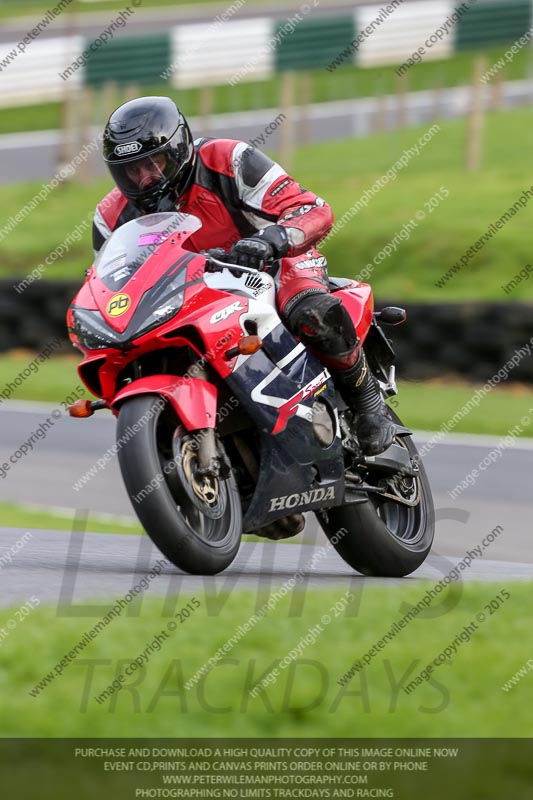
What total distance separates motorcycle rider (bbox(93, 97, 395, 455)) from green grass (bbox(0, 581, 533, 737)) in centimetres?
142

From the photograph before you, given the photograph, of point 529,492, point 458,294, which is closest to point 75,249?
point 458,294

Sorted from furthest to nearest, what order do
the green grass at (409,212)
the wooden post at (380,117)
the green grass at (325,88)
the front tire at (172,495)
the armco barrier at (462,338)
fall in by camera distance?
the green grass at (325,88), the wooden post at (380,117), the green grass at (409,212), the armco barrier at (462,338), the front tire at (172,495)

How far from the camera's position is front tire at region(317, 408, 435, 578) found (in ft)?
18.5

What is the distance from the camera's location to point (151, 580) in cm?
495

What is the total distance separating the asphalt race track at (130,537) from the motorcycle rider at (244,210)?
0.87 metres

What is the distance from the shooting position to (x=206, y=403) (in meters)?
4.86

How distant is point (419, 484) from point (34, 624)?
243 centimetres

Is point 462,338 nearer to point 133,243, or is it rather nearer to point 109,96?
point 133,243

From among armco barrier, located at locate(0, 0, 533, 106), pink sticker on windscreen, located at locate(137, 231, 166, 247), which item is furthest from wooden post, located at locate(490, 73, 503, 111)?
pink sticker on windscreen, located at locate(137, 231, 166, 247)

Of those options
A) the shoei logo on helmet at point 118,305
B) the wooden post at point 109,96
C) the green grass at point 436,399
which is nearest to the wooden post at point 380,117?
the wooden post at point 109,96

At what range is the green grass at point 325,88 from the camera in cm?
2600

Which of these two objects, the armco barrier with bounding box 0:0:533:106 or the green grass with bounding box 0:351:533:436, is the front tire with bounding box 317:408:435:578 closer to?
the green grass with bounding box 0:351:533:436

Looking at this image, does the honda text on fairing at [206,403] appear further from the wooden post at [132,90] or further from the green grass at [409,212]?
the wooden post at [132,90]

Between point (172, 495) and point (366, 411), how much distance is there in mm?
1214
